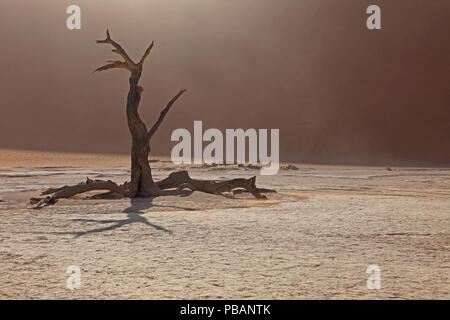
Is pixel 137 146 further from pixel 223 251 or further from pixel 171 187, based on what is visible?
pixel 223 251

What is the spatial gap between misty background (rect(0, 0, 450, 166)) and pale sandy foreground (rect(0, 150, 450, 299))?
33537 millimetres

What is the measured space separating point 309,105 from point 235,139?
8.01 metres

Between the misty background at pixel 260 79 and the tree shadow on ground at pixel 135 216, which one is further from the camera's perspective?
the misty background at pixel 260 79

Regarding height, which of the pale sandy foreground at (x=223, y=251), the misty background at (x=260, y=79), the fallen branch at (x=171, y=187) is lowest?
the fallen branch at (x=171, y=187)

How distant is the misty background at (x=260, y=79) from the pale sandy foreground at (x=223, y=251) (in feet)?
110

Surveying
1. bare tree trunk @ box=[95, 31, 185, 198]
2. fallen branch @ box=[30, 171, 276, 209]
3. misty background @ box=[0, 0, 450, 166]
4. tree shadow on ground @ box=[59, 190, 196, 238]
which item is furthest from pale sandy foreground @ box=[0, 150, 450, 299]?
misty background @ box=[0, 0, 450, 166]

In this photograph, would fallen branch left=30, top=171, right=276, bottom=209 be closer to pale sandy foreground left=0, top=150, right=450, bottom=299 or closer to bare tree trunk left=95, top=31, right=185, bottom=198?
bare tree trunk left=95, top=31, right=185, bottom=198

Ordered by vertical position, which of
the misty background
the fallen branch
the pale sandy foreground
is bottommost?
the fallen branch

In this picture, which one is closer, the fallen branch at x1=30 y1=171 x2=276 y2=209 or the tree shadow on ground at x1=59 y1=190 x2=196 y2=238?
the tree shadow on ground at x1=59 y1=190 x2=196 y2=238

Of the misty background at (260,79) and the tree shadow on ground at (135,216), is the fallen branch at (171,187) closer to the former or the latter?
the tree shadow on ground at (135,216)

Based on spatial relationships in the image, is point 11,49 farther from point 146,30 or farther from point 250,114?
point 250,114

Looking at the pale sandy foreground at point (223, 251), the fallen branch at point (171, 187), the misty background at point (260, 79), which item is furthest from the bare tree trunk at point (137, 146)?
the misty background at point (260, 79)

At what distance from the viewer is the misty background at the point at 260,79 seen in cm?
4406

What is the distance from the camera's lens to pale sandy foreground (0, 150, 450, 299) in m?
3.62
